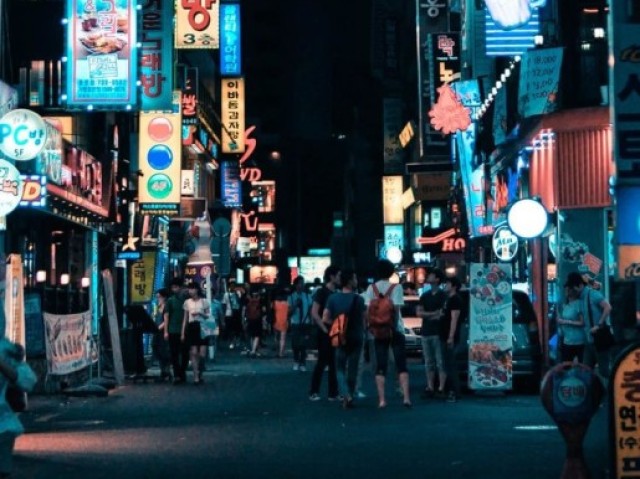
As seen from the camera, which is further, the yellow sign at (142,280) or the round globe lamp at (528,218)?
the yellow sign at (142,280)

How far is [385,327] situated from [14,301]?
5.16m

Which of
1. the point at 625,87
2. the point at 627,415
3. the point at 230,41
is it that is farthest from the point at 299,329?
the point at 230,41

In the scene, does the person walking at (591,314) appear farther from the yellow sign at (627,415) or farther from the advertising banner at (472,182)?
the advertising banner at (472,182)

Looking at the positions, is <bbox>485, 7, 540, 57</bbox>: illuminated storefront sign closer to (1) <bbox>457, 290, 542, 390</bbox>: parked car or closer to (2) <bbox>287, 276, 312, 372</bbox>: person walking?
(2) <bbox>287, 276, 312, 372</bbox>: person walking

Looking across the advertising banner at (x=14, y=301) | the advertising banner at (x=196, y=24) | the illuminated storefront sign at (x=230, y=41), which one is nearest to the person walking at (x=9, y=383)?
the advertising banner at (x=14, y=301)

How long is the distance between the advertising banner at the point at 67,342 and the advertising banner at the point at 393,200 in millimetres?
55961

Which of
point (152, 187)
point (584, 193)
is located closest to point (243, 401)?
point (584, 193)

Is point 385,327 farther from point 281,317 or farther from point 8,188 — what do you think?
point 281,317

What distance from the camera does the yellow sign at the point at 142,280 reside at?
126 feet

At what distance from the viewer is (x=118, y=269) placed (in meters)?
41.3

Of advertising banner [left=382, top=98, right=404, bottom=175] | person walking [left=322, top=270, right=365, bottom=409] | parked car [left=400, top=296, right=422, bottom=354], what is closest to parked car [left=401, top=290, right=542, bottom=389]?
person walking [left=322, top=270, right=365, bottom=409]

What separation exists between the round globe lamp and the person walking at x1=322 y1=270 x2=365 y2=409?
6.64m

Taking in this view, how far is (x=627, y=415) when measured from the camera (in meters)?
10.1

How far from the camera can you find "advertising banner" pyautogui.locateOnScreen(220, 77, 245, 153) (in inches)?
2724
